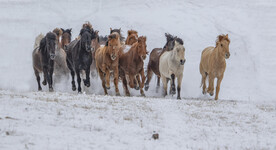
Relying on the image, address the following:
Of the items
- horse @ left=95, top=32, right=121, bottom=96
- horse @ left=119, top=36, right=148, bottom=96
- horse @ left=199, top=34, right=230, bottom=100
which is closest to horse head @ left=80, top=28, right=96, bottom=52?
horse @ left=95, top=32, right=121, bottom=96

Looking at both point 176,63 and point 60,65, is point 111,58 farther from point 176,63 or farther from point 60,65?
point 60,65

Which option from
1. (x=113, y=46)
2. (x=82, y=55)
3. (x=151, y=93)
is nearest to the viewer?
(x=113, y=46)

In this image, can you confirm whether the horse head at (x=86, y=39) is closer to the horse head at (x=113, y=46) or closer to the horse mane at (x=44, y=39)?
the horse head at (x=113, y=46)

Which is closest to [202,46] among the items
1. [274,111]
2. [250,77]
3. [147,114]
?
[250,77]

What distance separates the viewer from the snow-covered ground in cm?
834

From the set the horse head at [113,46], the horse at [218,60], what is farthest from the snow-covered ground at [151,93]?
the horse head at [113,46]

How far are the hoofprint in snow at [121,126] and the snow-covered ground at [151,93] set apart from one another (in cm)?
2

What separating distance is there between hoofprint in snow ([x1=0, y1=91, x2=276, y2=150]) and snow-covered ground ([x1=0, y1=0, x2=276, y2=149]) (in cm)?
2

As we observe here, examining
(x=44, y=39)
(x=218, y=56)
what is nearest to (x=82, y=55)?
(x=44, y=39)

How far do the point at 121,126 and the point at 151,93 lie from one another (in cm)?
1339

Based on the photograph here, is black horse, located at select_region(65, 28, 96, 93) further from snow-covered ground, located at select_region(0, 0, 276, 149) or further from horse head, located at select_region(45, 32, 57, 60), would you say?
Result: snow-covered ground, located at select_region(0, 0, 276, 149)

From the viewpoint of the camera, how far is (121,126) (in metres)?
9.16

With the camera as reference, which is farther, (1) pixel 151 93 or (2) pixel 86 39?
(1) pixel 151 93

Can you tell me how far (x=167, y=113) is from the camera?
38.3ft
